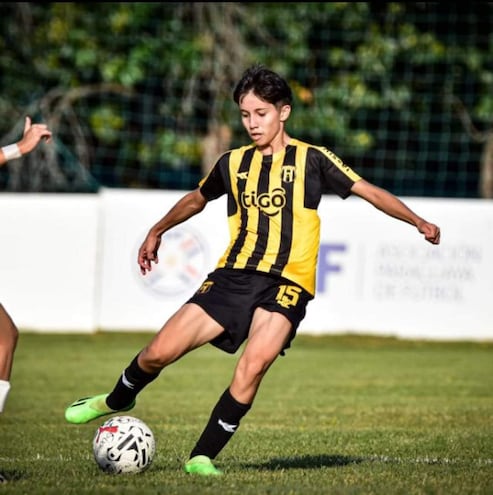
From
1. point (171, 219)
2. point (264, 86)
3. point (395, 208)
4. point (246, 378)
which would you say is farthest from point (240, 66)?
point (246, 378)

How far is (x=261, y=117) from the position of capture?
21.3ft

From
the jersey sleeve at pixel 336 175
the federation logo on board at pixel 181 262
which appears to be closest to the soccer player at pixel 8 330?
the jersey sleeve at pixel 336 175

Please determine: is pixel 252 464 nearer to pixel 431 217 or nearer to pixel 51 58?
pixel 431 217

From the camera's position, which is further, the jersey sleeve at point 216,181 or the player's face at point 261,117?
the jersey sleeve at point 216,181

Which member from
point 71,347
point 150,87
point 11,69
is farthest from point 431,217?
point 11,69

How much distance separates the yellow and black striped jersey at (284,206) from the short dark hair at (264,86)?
1.00 feet

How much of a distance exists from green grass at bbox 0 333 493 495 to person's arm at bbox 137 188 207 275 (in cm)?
121

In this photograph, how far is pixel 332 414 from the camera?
997cm

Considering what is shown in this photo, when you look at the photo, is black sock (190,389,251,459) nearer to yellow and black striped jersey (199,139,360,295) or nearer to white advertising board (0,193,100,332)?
yellow and black striped jersey (199,139,360,295)

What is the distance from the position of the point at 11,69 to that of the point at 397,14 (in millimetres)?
7472

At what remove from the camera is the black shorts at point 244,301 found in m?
6.44

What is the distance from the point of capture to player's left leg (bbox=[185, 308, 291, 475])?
629 cm

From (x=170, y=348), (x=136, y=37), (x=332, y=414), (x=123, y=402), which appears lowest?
(x=332, y=414)

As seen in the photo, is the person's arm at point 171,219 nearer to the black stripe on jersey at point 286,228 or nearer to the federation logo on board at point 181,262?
the black stripe on jersey at point 286,228
